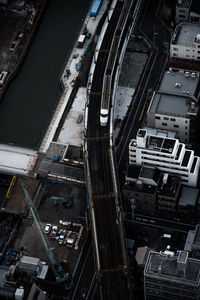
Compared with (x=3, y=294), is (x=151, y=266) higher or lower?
higher

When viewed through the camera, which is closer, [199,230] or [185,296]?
[185,296]

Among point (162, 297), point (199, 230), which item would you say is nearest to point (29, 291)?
point (162, 297)

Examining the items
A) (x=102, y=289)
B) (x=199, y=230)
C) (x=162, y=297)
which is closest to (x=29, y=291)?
(x=102, y=289)

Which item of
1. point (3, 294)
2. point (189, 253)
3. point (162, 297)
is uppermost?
point (189, 253)

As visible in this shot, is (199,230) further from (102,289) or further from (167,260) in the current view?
(102,289)

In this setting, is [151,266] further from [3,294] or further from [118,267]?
[3,294]

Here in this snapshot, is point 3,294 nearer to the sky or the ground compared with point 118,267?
nearer to the ground
